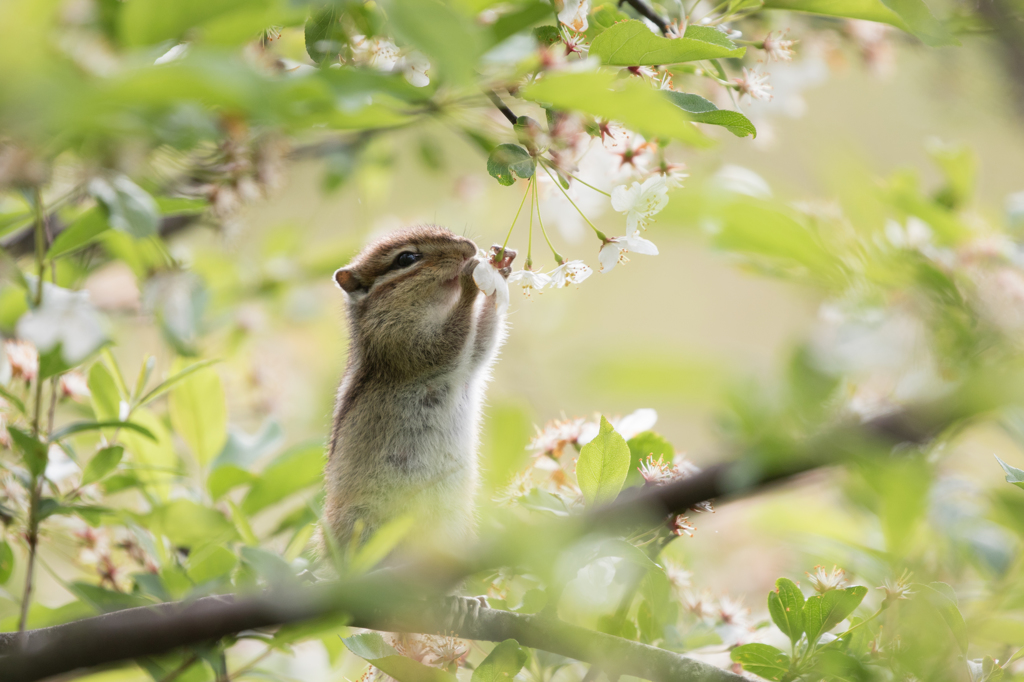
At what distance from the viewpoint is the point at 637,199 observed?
919 mm

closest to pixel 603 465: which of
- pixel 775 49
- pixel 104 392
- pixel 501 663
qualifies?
pixel 501 663

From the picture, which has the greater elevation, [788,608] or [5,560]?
[788,608]

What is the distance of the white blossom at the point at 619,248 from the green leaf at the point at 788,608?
0.40 m

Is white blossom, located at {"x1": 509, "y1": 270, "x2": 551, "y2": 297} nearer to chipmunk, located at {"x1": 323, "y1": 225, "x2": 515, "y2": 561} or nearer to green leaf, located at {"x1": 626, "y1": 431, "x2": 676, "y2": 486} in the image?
green leaf, located at {"x1": 626, "y1": 431, "x2": 676, "y2": 486}

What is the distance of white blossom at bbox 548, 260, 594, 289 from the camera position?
0.99 m

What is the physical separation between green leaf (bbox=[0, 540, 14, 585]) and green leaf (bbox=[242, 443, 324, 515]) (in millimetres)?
338

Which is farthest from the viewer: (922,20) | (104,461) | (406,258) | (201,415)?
(406,258)

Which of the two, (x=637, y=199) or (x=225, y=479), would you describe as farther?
(x=225, y=479)

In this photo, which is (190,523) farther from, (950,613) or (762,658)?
(950,613)

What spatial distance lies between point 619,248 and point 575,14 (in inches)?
11.0

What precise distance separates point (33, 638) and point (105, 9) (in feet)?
2.36

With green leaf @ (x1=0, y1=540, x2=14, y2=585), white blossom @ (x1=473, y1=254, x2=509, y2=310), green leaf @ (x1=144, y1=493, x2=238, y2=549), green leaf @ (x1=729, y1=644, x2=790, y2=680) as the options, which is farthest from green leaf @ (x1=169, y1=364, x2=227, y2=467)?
A: green leaf @ (x1=729, y1=644, x2=790, y2=680)

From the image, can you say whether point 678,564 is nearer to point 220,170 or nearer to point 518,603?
point 518,603

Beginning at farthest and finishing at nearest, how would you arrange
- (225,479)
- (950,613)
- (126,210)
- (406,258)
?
(406,258), (225,479), (126,210), (950,613)
